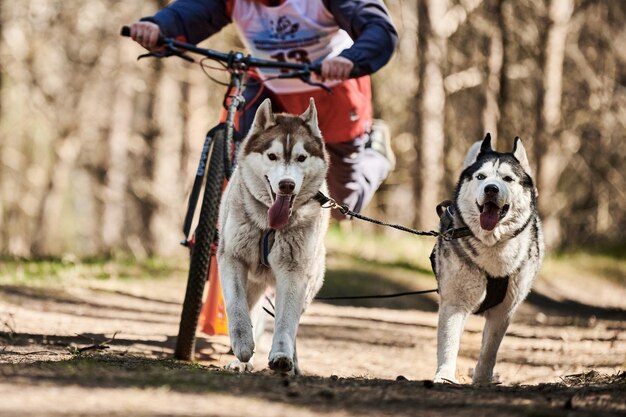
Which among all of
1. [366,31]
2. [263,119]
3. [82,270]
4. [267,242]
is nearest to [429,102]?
[82,270]

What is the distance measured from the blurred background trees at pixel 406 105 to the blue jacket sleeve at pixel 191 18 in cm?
1084

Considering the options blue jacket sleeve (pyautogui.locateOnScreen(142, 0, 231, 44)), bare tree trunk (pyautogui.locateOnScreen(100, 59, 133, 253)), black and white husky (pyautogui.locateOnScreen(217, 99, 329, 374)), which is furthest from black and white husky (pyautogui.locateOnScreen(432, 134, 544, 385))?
bare tree trunk (pyautogui.locateOnScreen(100, 59, 133, 253))

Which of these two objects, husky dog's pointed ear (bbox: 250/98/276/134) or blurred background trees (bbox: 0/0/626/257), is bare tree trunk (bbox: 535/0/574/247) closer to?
blurred background trees (bbox: 0/0/626/257)

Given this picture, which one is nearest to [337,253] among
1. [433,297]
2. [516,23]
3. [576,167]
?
[433,297]

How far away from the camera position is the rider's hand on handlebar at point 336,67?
17.6ft

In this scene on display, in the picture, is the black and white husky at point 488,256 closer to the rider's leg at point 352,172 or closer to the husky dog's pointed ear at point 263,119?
the rider's leg at point 352,172

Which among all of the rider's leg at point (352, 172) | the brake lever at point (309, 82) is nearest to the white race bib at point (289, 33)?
the brake lever at point (309, 82)

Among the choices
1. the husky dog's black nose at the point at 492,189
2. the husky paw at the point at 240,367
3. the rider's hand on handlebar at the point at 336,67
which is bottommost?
the husky paw at the point at 240,367

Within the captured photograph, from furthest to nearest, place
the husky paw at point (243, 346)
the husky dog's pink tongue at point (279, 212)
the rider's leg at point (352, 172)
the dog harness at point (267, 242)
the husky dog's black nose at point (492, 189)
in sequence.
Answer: the rider's leg at point (352, 172)
the husky dog's black nose at point (492, 189)
the dog harness at point (267, 242)
the husky dog's pink tongue at point (279, 212)
the husky paw at point (243, 346)

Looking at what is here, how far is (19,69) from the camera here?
21.8m

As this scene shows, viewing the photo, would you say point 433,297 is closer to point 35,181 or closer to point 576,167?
point 576,167

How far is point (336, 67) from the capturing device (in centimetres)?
537

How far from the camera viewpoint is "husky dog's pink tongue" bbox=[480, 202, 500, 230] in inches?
210

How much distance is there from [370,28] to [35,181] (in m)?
26.7
